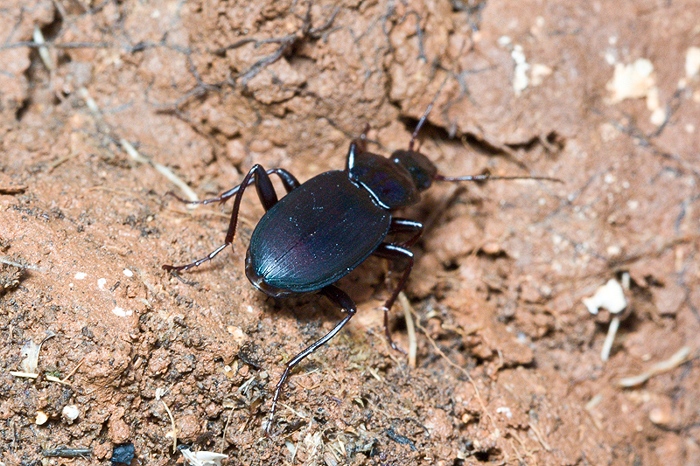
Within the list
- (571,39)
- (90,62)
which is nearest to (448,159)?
A: (571,39)

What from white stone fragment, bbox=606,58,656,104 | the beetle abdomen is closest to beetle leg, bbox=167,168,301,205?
the beetle abdomen

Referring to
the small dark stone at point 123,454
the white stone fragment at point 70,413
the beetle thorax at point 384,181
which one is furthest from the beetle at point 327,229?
the white stone fragment at point 70,413

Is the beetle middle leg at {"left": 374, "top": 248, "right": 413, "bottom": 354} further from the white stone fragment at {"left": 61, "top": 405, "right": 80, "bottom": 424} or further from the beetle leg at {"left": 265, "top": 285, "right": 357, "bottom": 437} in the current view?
the white stone fragment at {"left": 61, "top": 405, "right": 80, "bottom": 424}

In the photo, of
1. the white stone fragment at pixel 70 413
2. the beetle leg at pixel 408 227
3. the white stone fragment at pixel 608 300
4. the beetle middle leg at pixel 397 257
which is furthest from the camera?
the white stone fragment at pixel 608 300

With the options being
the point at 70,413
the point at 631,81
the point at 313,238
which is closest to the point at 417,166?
the point at 313,238

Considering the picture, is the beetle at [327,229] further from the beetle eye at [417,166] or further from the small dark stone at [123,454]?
the small dark stone at [123,454]

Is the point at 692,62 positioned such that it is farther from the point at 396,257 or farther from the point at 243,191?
the point at 243,191

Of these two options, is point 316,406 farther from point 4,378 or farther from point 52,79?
point 52,79
